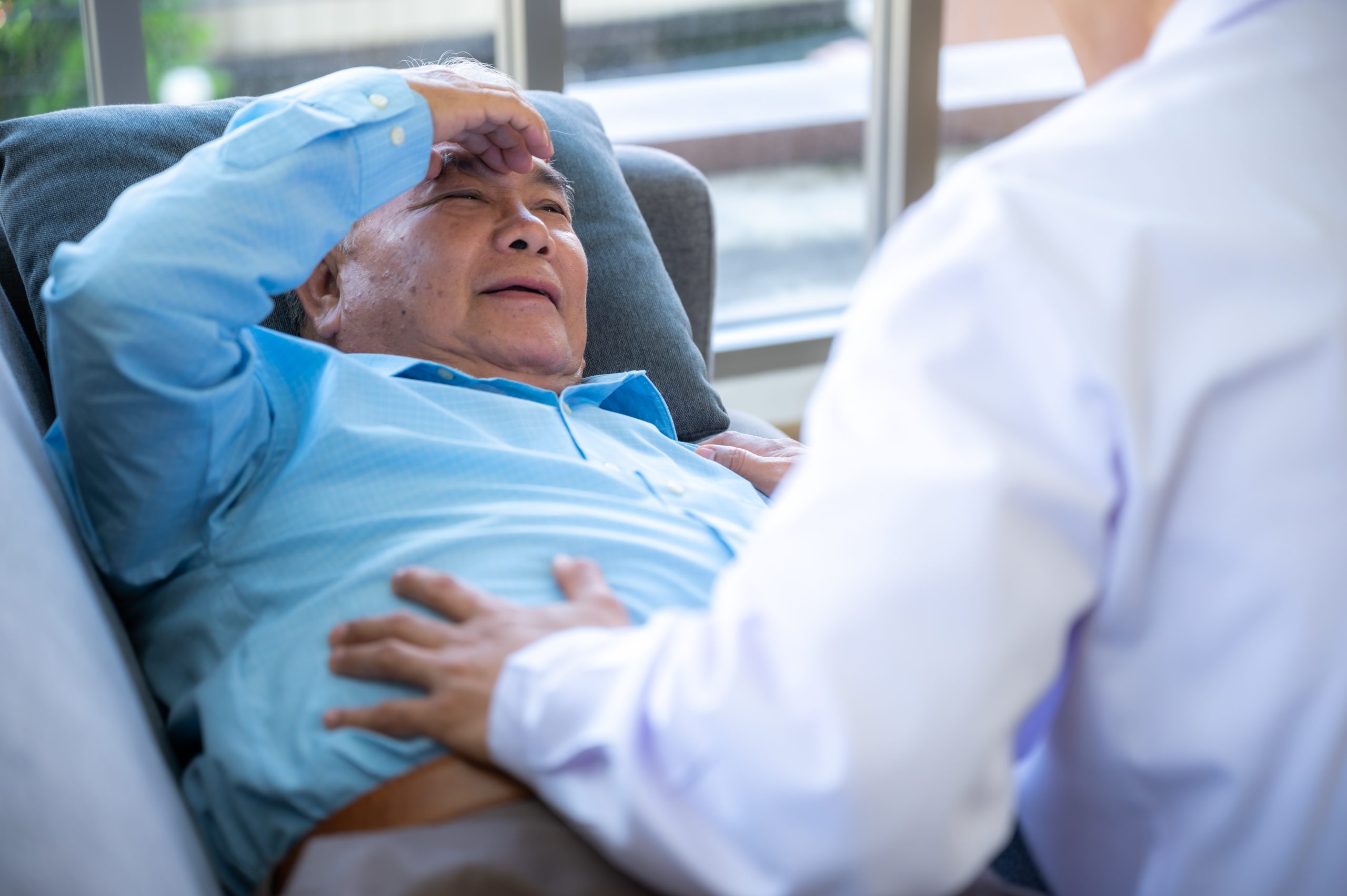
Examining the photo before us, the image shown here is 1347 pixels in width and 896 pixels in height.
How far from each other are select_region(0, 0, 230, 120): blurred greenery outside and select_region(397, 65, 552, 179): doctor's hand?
53.5 inches

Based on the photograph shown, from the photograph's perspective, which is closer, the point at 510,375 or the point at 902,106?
the point at 510,375

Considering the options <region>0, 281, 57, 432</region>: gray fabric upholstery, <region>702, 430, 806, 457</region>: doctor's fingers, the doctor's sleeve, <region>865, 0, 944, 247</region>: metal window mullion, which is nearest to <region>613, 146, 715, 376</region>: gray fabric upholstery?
<region>702, 430, 806, 457</region>: doctor's fingers

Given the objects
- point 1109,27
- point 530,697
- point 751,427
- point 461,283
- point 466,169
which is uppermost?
point 1109,27

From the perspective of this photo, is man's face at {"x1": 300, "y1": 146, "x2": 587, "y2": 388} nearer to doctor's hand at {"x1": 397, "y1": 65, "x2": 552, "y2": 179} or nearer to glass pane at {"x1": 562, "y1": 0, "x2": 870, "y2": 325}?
doctor's hand at {"x1": 397, "y1": 65, "x2": 552, "y2": 179}

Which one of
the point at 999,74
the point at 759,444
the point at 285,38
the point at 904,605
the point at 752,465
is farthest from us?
the point at 999,74

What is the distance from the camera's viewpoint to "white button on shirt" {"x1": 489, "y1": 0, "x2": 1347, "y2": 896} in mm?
593

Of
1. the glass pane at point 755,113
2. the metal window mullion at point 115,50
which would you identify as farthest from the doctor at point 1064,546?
the glass pane at point 755,113

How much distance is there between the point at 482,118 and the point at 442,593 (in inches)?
24.5

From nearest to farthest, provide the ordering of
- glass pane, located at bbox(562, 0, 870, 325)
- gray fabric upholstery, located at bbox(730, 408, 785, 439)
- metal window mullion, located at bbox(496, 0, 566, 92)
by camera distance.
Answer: gray fabric upholstery, located at bbox(730, 408, 785, 439), metal window mullion, located at bbox(496, 0, 566, 92), glass pane, located at bbox(562, 0, 870, 325)

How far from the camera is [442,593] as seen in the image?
96cm

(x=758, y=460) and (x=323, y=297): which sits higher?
(x=323, y=297)

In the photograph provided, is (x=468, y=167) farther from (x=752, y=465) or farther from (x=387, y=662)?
(x=387, y=662)

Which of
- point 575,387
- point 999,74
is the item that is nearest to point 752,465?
point 575,387

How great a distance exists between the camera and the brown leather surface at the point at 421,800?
2.72ft
